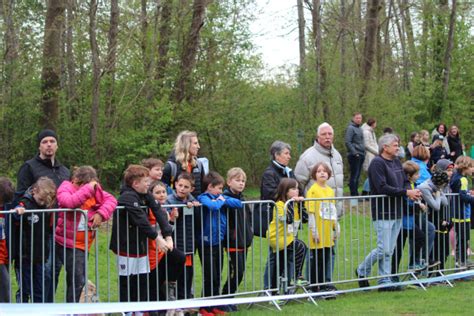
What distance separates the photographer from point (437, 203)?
1124cm

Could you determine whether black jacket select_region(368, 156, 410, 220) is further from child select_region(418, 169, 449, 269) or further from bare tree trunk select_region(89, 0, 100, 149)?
bare tree trunk select_region(89, 0, 100, 149)

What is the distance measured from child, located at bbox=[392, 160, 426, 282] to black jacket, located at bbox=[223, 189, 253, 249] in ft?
8.38

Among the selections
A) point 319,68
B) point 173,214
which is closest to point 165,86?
point 319,68

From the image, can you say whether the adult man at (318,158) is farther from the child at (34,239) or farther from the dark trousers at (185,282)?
the child at (34,239)

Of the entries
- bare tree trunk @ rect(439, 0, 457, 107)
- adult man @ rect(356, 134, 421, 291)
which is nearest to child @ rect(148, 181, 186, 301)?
adult man @ rect(356, 134, 421, 291)

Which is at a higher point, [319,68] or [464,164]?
[319,68]

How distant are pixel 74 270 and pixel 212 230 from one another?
1.64 m

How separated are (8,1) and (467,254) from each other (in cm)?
1256

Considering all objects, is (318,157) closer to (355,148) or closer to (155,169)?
(155,169)

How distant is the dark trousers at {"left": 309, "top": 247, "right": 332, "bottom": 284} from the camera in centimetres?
1006

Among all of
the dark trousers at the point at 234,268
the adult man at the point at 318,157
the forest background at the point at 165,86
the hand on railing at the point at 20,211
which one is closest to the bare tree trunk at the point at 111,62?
the forest background at the point at 165,86

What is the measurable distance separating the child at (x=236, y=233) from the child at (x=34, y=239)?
2.02 m

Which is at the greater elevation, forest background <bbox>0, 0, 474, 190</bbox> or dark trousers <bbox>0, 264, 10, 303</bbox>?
forest background <bbox>0, 0, 474, 190</bbox>

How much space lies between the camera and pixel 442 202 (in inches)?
451
